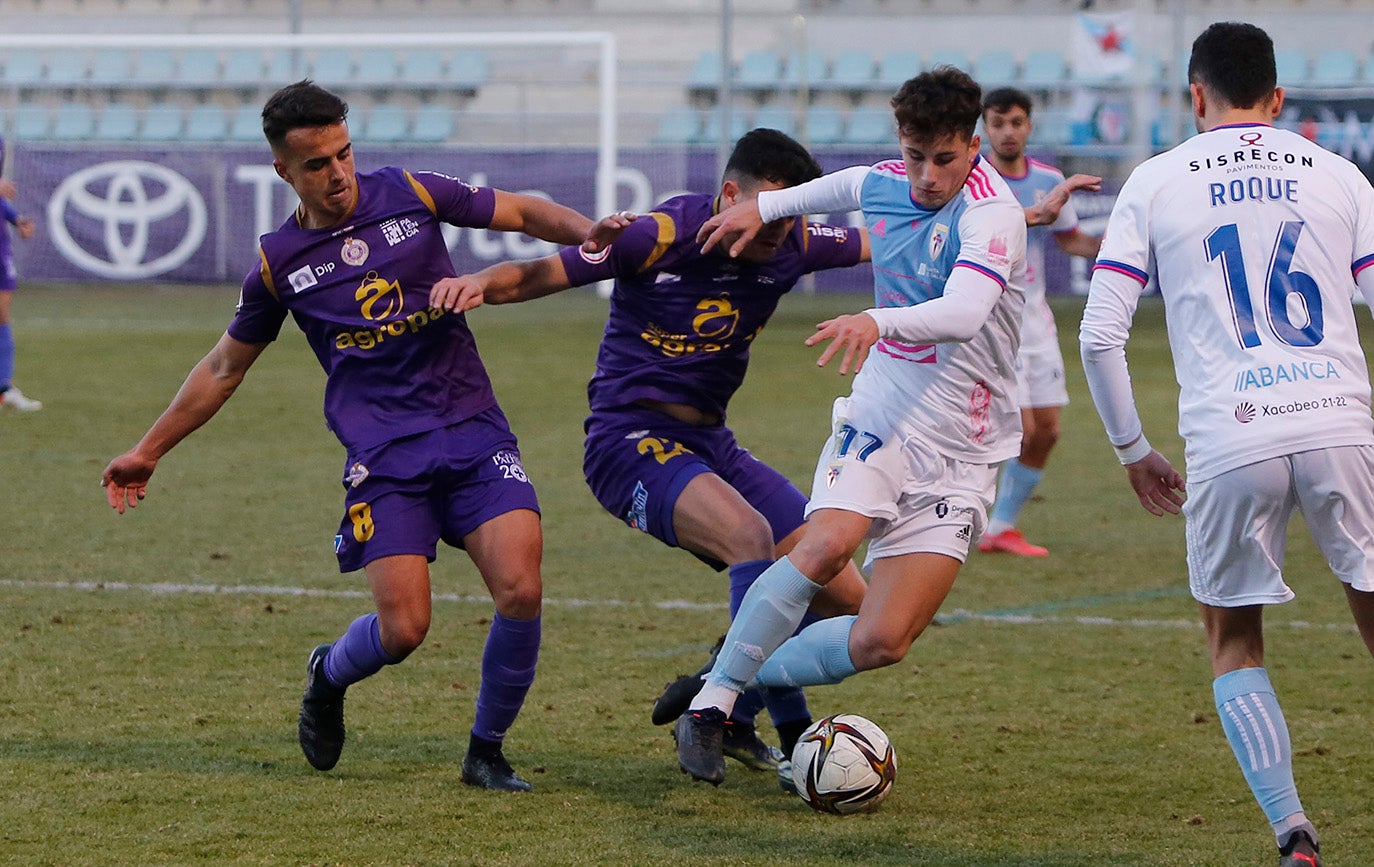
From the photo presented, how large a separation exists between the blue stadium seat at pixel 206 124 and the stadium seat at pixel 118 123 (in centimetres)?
76

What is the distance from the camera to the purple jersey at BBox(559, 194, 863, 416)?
5395 mm

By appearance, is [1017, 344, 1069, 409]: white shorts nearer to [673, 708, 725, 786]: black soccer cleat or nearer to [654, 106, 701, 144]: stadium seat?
[673, 708, 725, 786]: black soccer cleat

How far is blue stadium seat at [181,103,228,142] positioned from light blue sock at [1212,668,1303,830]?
22144 mm

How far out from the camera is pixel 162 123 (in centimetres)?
2419

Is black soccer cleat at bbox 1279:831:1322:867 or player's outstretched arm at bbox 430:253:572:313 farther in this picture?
player's outstretched arm at bbox 430:253:572:313

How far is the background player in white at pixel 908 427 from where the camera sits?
461cm

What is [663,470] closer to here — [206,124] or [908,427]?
[908,427]

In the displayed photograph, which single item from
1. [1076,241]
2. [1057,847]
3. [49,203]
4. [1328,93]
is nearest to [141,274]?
[49,203]

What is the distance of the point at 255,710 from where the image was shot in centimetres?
563

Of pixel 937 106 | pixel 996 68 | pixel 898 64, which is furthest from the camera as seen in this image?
pixel 898 64

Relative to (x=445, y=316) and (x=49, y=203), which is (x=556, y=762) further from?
(x=49, y=203)

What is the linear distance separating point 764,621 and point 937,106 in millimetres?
1393

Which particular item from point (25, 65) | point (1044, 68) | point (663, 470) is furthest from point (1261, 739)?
point (25, 65)

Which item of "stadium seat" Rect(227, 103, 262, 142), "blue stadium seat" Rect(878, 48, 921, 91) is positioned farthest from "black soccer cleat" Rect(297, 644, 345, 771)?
"blue stadium seat" Rect(878, 48, 921, 91)
